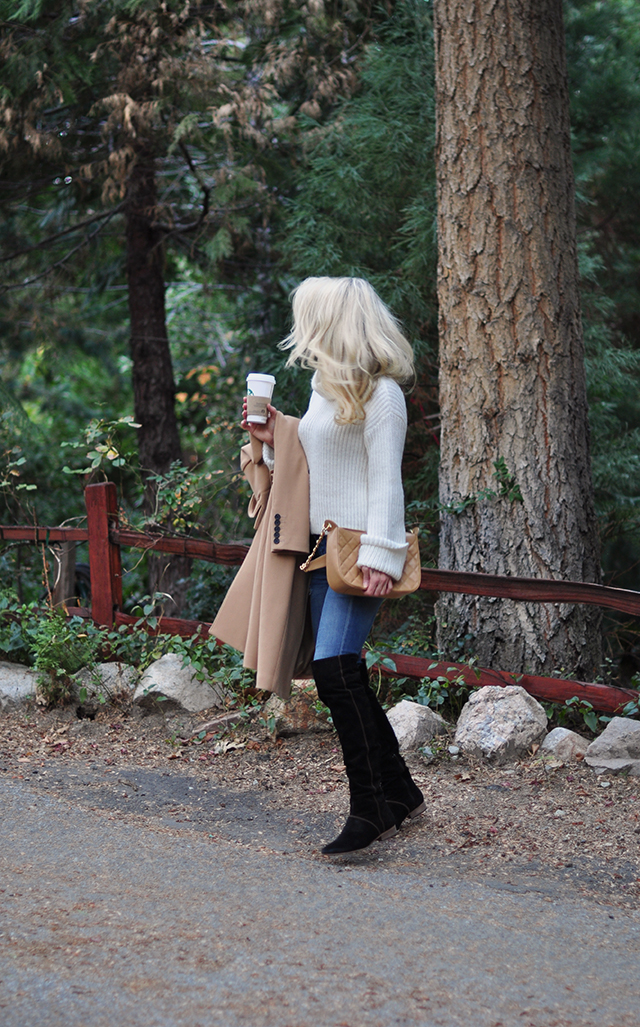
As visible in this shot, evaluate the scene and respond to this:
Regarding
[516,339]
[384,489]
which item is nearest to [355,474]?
[384,489]

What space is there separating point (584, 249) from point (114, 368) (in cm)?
970

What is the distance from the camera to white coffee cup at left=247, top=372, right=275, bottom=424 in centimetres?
329

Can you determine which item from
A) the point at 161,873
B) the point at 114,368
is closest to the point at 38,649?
the point at 161,873

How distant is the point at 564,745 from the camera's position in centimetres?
417

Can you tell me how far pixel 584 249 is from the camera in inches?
270

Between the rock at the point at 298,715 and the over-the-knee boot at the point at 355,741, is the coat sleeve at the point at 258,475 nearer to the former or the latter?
the over-the-knee boot at the point at 355,741

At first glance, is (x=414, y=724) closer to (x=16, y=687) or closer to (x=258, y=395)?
(x=258, y=395)

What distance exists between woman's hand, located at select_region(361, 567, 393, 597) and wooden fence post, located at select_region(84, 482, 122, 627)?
2788 mm

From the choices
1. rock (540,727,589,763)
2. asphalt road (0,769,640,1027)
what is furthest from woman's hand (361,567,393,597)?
rock (540,727,589,763)

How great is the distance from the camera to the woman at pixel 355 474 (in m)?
3.15

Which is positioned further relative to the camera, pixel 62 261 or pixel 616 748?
pixel 62 261

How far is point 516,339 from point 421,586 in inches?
55.5

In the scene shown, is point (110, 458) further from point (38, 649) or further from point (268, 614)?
point (268, 614)

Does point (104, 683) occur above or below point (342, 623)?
below
